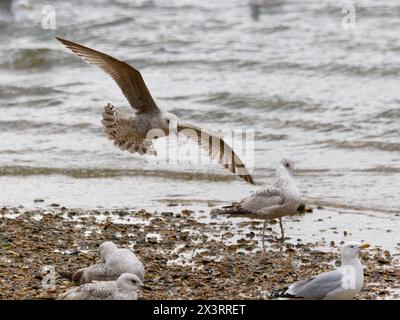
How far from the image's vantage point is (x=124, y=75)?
9.16 m

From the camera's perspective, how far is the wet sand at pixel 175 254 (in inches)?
277

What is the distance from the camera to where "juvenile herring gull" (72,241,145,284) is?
22.7 ft

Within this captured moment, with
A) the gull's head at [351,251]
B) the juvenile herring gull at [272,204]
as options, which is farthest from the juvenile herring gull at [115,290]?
the juvenile herring gull at [272,204]

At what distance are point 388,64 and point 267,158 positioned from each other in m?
5.25

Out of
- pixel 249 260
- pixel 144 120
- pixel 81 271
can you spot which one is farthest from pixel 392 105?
pixel 81 271

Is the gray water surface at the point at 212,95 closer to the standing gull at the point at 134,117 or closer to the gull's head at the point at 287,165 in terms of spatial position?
the standing gull at the point at 134,117

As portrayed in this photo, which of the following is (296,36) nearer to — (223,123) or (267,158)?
(223,123)

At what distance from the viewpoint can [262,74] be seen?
16797mm

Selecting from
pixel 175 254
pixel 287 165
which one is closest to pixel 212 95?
pixel 287 165

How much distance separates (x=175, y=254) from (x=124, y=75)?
76.4 inches

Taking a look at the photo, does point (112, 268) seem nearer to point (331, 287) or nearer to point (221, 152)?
point (331, 287)

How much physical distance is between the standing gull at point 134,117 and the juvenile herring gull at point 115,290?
101 inches
